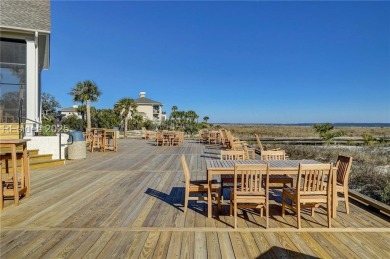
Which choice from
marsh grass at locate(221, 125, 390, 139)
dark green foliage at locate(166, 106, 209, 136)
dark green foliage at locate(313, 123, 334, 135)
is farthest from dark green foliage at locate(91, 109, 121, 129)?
dark green foliage at locate(313, 123, 334, 135)

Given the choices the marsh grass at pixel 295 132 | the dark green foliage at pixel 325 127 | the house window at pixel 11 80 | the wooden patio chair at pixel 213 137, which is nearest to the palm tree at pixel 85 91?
the wooden patio chair at pixel 213 137

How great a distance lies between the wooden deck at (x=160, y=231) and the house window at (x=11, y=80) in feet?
16.4

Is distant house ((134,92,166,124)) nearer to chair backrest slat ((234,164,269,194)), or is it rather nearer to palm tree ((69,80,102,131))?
palm tree ((69,80,102,131))

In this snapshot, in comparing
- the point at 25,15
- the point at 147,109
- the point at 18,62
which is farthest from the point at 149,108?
the point at 18,62

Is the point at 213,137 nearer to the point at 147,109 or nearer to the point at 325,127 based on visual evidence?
the point at 325,127

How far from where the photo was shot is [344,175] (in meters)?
3.68

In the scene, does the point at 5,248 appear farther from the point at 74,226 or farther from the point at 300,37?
the point at 300,37

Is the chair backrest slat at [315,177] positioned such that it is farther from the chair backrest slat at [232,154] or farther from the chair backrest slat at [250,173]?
the chair backrest slat at [232,154]

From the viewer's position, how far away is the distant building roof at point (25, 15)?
8.22 metres

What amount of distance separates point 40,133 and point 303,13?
15.0 metres

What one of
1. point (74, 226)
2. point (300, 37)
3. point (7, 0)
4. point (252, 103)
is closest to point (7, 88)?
point (7, 0)

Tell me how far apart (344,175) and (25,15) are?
10.8 meters

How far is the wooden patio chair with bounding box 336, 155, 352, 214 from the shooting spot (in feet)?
11.7

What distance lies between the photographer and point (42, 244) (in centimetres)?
266
